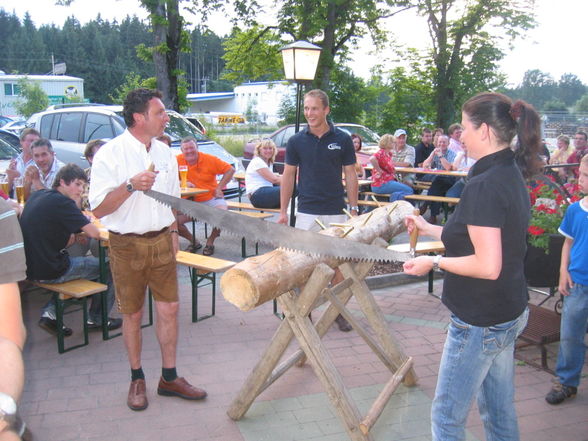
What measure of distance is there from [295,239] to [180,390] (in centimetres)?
155

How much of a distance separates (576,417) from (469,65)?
20004 millimetres

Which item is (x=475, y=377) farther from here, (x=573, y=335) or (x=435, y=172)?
(x=435, y=172)

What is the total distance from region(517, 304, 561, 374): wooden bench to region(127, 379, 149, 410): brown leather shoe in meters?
2.94

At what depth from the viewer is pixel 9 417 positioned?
115 centimetres

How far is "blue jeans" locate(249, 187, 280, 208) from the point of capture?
7738mm

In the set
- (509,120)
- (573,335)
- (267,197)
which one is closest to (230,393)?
(573,335)

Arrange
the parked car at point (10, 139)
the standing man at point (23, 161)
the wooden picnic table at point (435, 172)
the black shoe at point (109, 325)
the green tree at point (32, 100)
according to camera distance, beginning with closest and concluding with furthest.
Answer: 1. the black shoe at point (109, 325)
2. the standing man at point (23, 161)
3. the wooden picnic table at point (435, 172)
4. the parked car at point (10, 139)
5. the green tree at point (32, 100)

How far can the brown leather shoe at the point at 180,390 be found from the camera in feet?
12.1

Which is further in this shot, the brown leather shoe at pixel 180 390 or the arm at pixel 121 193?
the brown leather shoe at pixel 180 390

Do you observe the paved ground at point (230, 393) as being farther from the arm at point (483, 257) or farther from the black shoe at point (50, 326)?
the arm at point (483, 257)

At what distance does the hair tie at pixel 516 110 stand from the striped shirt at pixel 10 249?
1.96m

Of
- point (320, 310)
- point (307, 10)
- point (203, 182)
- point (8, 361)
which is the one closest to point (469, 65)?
point (307, 10)

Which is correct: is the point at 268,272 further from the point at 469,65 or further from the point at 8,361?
the point at 469,65

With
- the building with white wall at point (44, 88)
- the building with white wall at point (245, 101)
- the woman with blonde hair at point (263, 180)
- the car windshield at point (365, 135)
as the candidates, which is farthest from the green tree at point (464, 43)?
the building with white wall at point (44, 88)
